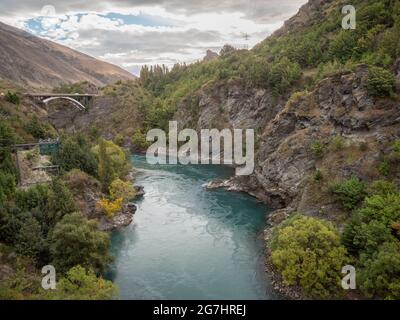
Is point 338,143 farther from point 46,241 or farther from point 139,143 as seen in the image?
point 139,143

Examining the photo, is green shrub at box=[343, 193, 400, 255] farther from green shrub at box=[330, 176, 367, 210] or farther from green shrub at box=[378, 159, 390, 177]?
green shrub at box=[378, 159, 390, 177]

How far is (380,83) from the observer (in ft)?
146

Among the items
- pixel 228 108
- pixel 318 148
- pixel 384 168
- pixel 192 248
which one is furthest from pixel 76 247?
pixel 228 108

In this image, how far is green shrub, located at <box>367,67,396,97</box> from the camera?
4444 cm

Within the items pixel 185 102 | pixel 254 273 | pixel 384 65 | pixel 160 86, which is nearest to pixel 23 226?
pixel 254 273

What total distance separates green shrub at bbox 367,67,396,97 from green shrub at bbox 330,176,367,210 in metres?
12.4

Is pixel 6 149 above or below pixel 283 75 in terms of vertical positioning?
below

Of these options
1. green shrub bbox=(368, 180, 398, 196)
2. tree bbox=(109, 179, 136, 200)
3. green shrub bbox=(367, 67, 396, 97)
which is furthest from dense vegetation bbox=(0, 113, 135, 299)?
green shrub bbox=(367, 67, 396, 97)

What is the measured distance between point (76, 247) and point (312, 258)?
19.7 meters

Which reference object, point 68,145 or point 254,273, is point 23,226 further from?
point 254,273

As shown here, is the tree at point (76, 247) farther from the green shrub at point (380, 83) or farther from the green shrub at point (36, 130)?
the green shrub at point (380, 83)

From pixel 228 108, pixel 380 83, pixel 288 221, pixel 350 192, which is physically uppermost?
pixel 228 108

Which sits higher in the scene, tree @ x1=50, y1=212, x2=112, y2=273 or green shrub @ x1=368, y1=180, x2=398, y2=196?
green shrub @ x1=368, y1=180, x2=398, y2=196
